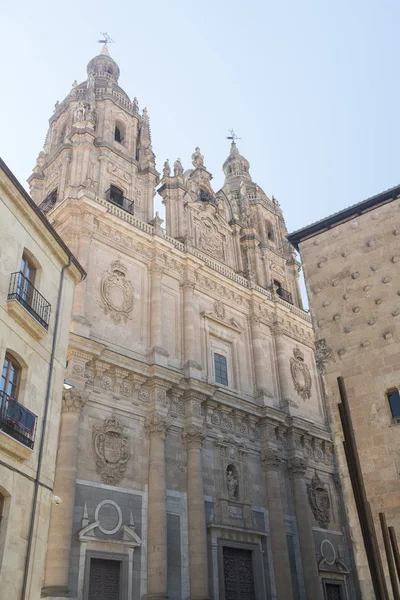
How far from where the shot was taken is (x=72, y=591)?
61.2 feet

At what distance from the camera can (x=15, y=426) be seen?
12781 mm

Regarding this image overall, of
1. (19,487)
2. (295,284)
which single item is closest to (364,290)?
(19,487)

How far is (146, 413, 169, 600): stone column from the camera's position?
66.5 feet

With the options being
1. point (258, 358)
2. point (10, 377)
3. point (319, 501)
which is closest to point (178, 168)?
point (258, 358)

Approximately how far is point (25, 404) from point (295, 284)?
2554cm

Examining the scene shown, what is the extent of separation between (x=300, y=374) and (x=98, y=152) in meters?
15.6

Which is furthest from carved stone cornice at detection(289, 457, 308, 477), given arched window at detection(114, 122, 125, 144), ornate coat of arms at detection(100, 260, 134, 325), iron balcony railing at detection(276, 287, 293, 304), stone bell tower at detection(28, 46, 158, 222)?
arched window at detection(114, 122, 125, 144)

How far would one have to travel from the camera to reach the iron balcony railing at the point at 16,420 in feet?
41.2

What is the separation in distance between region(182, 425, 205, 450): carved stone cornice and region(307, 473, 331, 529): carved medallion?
296 inches

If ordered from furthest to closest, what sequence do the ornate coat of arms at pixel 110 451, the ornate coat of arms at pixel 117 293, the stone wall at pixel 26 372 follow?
the ornate coat of arms at pixel 117 293
the ornate coat of arms at pixel 110 451
the stone wall at pixel 26 372

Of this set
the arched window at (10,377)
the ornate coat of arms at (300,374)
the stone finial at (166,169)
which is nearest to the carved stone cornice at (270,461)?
the ornate coat of arms at (300,374)

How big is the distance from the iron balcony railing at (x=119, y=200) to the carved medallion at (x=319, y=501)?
15795 mm

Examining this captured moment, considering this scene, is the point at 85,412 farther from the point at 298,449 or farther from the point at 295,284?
the point at 295,284

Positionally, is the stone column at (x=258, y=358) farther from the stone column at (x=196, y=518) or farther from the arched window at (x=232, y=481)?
the stone column at (x=196, y=518)
